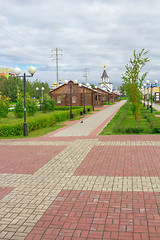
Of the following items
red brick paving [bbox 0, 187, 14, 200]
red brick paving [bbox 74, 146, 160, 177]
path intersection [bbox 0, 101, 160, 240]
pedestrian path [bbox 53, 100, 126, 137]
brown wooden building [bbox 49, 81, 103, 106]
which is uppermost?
brown wooden building [bbox 49, 81, 103, 106]

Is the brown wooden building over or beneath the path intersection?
over

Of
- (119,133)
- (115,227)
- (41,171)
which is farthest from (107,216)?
(119,133)

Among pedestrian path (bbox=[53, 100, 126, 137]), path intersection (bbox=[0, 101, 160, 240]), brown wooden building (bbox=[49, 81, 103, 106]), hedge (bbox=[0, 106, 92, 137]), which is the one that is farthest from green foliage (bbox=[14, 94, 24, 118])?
brown wooden building (bbox=[49, 81, 103, 106])

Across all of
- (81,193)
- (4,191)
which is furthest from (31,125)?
(81,193)

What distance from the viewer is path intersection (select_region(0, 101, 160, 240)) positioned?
11.6 feet

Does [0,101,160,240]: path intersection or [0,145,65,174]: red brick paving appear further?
[0,145,65,174]: red brick paving

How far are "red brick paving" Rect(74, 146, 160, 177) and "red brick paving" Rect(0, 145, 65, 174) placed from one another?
4.55 ft

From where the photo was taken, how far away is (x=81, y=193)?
4.85 meters

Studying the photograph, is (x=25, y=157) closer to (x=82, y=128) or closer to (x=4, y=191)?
(x=4, y=191)

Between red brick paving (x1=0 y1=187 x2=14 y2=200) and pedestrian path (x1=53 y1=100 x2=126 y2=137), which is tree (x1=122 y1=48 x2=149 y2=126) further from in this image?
red brick paving (x1=0 y1=187 x2=14 y2=200)

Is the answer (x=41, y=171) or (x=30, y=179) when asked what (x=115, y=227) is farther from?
(x=41, y=171)

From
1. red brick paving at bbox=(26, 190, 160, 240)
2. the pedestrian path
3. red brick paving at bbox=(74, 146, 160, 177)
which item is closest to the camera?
red brick paving at bbox=(26, 190, 160, 240)

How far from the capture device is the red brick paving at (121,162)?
6.03 m

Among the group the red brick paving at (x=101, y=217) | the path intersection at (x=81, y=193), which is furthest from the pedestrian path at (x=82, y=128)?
the red brick paving at (x=101, y=217)
